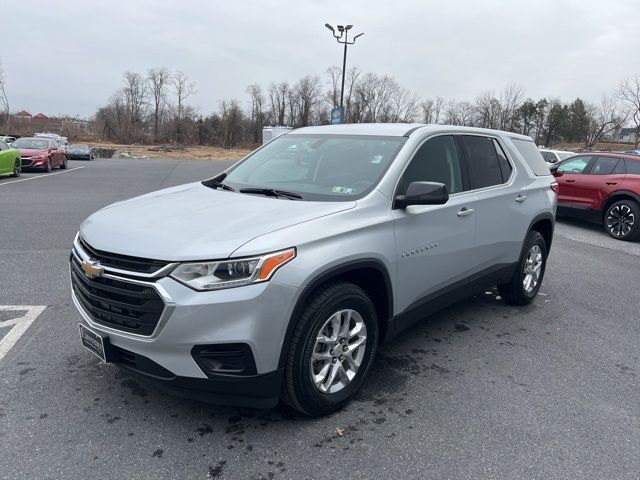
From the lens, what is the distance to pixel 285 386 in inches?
112

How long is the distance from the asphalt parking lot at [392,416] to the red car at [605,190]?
19.4 feet

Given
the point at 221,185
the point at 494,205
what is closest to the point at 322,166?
the point at 221,185

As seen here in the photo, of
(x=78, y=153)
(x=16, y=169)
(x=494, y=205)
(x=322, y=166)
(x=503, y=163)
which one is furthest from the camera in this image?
(x=78, y=153)

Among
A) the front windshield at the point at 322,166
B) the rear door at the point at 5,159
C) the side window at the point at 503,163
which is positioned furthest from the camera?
the rear door at the point at 5,159

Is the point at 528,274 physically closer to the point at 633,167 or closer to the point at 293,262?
the point at 293,262

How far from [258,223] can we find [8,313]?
10.3 ft

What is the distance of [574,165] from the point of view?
37.3 feet

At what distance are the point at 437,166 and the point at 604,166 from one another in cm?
856

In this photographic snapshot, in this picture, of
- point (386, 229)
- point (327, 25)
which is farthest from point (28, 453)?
point (327, 25)

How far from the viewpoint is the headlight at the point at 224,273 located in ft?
8.29

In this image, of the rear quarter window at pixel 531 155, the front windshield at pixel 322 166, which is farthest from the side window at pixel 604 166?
the front windshield at pixel 322 166

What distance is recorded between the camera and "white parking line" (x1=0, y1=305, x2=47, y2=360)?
390cm

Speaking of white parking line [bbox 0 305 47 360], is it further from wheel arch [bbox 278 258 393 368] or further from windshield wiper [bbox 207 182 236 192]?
wheel arch [bbox 278 258 393 368]

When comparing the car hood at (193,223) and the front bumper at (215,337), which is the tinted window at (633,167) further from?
the front bumper at (215,337)
